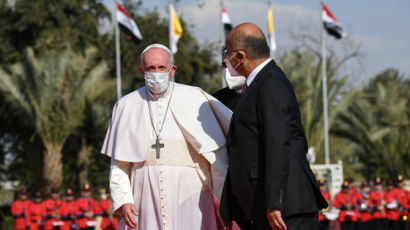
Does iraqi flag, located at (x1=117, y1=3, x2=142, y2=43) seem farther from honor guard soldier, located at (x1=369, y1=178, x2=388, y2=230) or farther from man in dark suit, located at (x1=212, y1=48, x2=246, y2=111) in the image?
man in dark suit, located at (x1=212, y1=48, x2=246, y2=111)

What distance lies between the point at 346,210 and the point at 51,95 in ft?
32.1

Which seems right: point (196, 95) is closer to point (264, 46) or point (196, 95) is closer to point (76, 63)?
point (264, 46)

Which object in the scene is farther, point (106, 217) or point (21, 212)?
point (21, 212)

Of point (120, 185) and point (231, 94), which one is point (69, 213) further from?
point (120, 185)

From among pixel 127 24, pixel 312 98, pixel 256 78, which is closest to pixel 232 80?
pixel 256 78

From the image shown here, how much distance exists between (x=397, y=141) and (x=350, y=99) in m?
2.50

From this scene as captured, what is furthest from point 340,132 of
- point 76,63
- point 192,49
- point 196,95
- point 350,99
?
point 196,95

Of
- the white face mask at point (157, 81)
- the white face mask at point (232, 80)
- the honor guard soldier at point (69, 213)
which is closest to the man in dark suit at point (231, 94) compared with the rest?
the white face mask at point (232, 80)

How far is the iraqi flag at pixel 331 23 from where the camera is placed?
1030 inches

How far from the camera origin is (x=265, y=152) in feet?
13.2

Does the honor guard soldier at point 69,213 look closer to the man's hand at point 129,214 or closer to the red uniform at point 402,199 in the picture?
the red uniform at point 402,199

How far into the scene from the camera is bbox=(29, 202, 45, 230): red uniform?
2108 cm

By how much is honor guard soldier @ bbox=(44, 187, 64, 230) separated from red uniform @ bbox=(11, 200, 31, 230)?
64cm

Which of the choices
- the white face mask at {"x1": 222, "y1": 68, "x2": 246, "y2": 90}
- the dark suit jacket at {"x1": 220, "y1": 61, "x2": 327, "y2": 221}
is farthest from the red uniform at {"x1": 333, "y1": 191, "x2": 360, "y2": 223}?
the dark suit jacket at {"x1": 220, "y1": 61, "x2": 327, "y2": 221}
